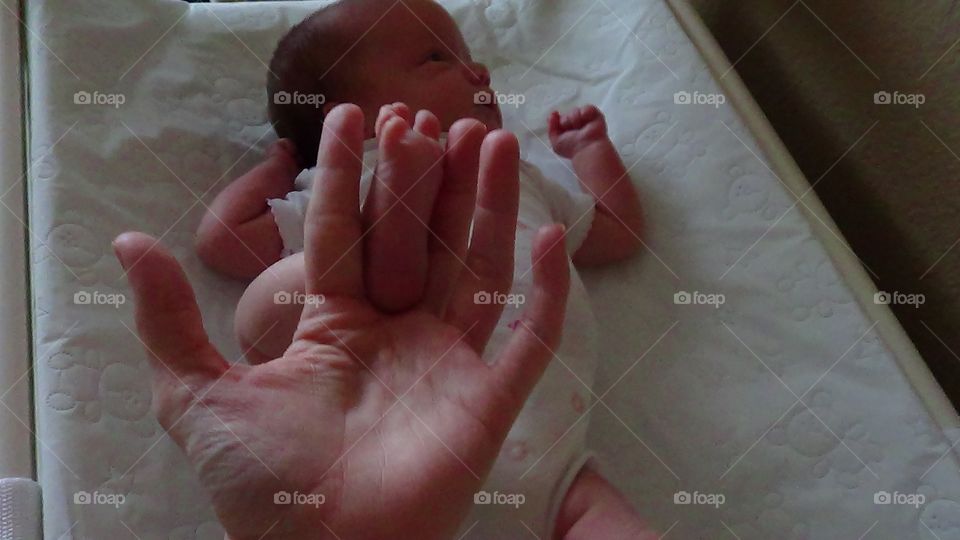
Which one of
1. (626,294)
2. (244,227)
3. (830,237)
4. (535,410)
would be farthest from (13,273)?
(830,237)

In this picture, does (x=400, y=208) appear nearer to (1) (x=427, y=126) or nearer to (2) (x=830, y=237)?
(1) (x=427, y=126)

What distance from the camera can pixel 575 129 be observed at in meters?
1.09

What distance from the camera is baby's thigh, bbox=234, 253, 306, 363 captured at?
800 millimetres

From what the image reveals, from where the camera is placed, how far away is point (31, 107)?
3.10 ft

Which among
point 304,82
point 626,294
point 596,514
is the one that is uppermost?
point 304,82

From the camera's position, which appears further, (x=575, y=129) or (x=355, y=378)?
(x=575, y=129)

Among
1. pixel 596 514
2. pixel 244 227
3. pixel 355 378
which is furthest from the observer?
pixel 244 227

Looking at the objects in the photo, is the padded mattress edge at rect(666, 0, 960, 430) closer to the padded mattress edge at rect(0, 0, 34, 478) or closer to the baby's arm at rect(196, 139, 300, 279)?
the baby's arm at rect(196, 139, 300, 279)

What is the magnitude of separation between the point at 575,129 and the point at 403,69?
24cm

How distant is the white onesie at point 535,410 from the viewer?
0.74m

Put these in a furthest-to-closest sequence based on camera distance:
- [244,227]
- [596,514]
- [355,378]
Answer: [244,227], [596,514], [355,378]

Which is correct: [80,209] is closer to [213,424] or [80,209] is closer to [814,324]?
[213,424]

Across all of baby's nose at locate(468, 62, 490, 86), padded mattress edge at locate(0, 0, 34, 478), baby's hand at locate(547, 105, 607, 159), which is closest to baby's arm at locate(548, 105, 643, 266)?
baby's hand at locate(547, 105, 607, 159)

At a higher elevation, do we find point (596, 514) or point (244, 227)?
point (244, 227)
